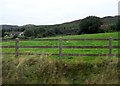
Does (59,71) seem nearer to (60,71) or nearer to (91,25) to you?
(60,71)

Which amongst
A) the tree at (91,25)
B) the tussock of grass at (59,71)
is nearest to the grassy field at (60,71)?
the tussock of grass at (59,71)

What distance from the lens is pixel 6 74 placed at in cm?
1130

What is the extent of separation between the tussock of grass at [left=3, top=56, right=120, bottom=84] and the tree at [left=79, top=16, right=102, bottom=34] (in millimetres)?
45684

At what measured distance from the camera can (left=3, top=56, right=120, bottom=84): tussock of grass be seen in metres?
10.6

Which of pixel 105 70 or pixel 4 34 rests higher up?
pixel 4 34

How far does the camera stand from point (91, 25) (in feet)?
187

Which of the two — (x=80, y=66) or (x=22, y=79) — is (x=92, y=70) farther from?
(x=22, y=79)

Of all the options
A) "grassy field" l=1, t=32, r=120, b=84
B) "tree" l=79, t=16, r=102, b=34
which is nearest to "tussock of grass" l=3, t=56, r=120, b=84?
"grassy field" l=1, t=32, r=120, b=84

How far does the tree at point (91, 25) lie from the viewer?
5709 cm

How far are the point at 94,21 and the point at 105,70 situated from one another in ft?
155

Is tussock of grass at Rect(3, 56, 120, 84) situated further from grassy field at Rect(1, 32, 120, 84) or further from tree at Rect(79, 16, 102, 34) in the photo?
tree at Rect(79, 16, 102, 34)

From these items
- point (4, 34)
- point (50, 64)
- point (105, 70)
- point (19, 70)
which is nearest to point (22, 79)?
point (19, 70)

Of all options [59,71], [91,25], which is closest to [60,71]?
[59,71]

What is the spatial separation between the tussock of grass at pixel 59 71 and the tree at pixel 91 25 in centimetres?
4568
